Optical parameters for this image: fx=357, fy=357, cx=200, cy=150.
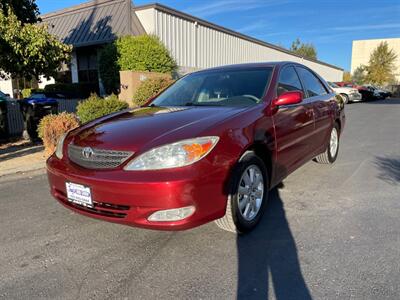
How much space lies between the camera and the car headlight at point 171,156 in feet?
8.93

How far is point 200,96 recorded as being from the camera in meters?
4.24

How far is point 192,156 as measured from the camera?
2.75 metres

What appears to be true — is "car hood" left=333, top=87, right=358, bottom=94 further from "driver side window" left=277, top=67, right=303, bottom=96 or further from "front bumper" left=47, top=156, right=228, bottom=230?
"front bumper" left=47, top=156, right=228, bottom=230

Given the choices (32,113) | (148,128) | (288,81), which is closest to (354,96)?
(32,113)

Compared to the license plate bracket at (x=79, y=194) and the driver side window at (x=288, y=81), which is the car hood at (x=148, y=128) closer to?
the license plate bracket at (x=79, y=194)

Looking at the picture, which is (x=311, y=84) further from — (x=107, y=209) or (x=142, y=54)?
(x=142, y=54)

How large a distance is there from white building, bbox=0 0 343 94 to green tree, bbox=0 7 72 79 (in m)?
5.25

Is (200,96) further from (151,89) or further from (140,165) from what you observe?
(151,89)

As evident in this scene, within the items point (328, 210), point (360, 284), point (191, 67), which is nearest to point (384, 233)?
point (328, 210)

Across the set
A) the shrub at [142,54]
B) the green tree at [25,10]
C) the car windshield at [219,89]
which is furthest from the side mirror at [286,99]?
the shrub at [142,54]

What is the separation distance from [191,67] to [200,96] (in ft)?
47.9

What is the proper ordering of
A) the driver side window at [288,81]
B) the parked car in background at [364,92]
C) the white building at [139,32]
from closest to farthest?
the driver side window at [288,81]
the white building at [139,32]
the parked car in background at [364,92]

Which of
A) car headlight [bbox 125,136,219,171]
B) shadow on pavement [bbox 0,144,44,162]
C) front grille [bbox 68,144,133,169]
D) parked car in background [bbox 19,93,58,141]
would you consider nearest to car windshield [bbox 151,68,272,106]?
car headlight [bbox 125,136,219,171]

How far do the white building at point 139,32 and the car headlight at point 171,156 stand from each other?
40.0ft
